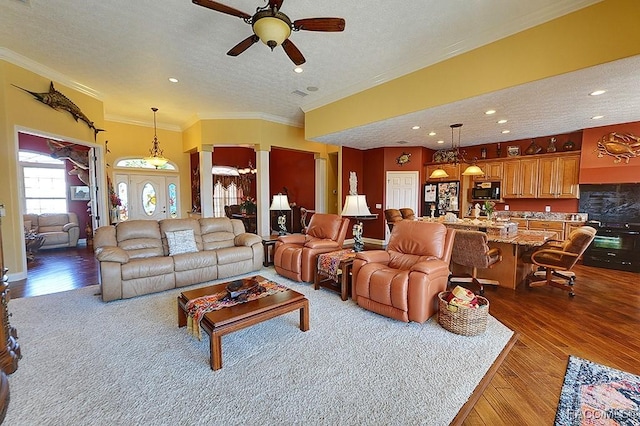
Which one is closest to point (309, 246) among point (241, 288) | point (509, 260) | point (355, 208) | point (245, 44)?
point (355, 208)

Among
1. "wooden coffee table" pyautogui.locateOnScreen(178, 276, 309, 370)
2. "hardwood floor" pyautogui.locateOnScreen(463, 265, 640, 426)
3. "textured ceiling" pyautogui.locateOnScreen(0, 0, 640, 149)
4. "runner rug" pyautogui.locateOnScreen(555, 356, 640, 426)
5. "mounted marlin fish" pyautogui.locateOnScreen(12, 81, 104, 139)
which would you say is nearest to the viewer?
"runner rug" pyautogui.locateOnScreen(555, 356, 640, 426)

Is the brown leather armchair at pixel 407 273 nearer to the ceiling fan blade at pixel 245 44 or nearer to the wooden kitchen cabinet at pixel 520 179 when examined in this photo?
the ceiling fan blade at pixel 245 44

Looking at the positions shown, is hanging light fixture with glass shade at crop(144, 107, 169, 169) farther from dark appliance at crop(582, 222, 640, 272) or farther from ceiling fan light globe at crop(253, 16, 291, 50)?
dark appliance at crop(582, 222, 640, 272)

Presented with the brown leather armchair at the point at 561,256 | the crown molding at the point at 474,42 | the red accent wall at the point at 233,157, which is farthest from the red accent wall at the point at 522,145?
the red accent wall at the point at 233,157

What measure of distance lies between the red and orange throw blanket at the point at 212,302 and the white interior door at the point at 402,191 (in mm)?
5580

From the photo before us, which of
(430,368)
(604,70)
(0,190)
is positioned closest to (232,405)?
(430,368)

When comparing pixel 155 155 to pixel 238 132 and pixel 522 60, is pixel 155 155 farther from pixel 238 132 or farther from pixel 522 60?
pixel 522 60

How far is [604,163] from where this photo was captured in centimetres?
534

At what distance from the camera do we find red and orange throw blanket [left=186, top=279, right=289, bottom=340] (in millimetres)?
2338

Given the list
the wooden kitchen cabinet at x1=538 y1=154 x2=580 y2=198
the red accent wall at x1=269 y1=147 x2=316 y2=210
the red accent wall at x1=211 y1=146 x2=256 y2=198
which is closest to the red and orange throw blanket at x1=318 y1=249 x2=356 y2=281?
the red accent wall at x1=269 y1=147 x2=316 y2=210

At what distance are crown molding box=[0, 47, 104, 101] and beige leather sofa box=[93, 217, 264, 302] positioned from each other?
315cm

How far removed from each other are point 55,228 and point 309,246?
7.17m

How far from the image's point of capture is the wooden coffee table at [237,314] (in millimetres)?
2129

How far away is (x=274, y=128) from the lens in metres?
7.05
